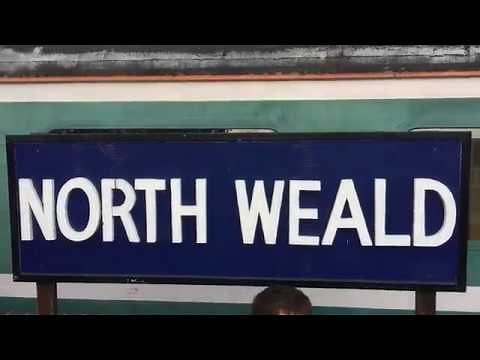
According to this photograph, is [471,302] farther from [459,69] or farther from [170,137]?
[170,137]

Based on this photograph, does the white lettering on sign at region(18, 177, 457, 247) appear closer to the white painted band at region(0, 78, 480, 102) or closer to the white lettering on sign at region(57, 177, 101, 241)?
the white lettering on sign at region(57, 177, 101, 241)

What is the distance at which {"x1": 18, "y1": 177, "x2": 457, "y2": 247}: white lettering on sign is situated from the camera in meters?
1.97

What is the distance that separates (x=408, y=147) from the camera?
196cm

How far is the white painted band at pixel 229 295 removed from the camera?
283 cm

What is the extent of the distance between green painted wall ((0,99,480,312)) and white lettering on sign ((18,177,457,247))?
0.80 meters

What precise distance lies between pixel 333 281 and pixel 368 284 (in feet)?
0.41

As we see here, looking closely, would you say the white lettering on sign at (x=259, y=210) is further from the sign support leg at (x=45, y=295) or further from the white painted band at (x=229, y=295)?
the white painted band at (x=229, y=295)

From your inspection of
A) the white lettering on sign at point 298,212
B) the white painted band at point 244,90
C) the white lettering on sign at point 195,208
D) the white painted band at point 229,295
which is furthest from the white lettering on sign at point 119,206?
the white painted band at point 229,295

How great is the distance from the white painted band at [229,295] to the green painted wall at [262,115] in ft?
0.28

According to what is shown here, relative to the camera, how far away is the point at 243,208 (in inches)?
81.0

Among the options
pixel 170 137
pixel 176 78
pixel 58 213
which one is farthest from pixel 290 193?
pixel 176 78

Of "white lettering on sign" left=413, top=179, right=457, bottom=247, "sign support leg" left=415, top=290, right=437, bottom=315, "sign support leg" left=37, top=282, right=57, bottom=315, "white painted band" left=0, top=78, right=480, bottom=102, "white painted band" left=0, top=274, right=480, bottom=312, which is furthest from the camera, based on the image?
"white painted band" left=0, top=274, right=480, bottom=312

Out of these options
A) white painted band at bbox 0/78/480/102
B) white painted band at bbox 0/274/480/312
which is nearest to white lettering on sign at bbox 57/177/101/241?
white painted band at bbox 0/78/480/102

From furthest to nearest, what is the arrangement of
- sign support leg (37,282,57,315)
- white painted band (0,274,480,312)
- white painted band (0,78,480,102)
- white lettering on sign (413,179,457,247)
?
white painted band (0,274,480,312) < white painted band (0,78,480,102) < sign support leg (37,282,57,315) < white lettering on sign (413,179,457,247)
